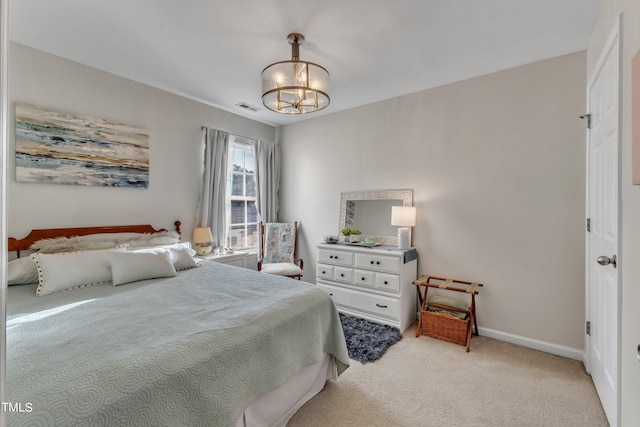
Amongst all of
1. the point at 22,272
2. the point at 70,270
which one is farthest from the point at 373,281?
the point at 22,272

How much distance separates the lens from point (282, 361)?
157cm

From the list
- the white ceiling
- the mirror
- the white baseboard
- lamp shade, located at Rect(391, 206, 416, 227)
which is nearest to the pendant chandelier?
the white ceiling

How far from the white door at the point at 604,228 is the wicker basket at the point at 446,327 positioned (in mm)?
867

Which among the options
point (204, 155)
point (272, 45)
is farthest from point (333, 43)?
point (204, 155)

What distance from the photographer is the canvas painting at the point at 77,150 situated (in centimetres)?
238

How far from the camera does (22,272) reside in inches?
81.5

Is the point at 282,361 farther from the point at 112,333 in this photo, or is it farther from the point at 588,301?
the point at 588,301

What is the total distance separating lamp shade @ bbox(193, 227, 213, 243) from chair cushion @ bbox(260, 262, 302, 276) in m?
0.79

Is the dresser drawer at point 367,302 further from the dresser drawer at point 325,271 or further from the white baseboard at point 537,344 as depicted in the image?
the white baseboard at point 537,344

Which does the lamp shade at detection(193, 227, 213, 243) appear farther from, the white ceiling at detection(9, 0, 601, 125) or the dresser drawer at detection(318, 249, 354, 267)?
the white ceiling at detection(9, 0, 601, 125)

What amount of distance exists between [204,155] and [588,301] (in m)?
4.15

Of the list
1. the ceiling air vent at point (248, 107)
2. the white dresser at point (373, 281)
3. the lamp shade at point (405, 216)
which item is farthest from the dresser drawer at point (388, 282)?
the ceiling air vent at point (248, 107)

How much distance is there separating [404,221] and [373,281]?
0.77 metres

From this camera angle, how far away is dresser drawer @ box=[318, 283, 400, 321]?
3.05 metres
